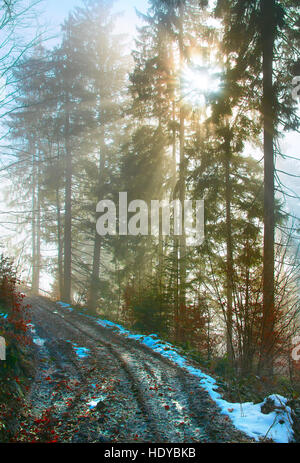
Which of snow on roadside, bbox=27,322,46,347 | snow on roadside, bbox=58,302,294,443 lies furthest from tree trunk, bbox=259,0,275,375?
snow on roadside, bbox=27,322,46,347

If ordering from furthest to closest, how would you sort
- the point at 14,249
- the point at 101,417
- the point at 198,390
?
the point at 14,249 → the point at 198,390 → the point at 101,417

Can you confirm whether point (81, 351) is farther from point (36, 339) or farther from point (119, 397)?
point (119, 397)

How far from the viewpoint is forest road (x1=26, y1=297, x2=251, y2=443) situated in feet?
14.6

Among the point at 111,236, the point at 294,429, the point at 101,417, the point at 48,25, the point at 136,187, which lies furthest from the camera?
the point at 111,236

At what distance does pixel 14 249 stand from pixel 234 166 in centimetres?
2261

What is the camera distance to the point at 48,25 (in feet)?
23.7

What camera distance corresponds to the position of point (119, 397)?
5.73m

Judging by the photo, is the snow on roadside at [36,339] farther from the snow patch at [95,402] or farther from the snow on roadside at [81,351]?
the snow patch at [95,402]

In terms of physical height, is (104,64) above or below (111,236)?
above

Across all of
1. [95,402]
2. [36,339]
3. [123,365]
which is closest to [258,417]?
[95,402]

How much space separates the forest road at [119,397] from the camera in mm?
4465

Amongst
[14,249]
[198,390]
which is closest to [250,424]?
[198,390]

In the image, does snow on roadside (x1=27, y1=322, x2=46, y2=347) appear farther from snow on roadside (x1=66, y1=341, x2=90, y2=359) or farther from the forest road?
snow on roadside (x1=66, y1=341, x2=90, y2=359)

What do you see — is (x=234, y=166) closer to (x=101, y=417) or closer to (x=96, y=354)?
(x=96, y=354)
